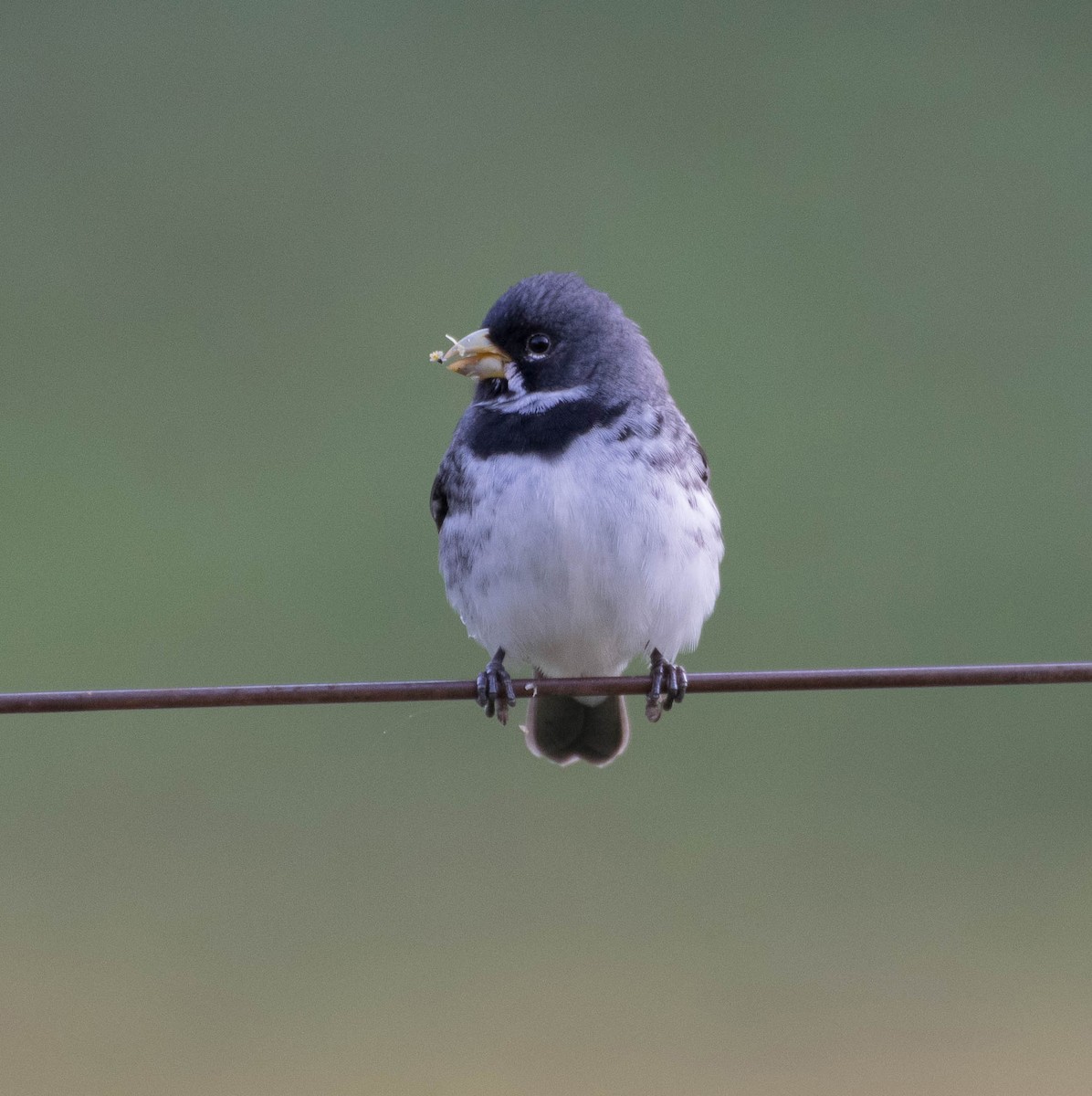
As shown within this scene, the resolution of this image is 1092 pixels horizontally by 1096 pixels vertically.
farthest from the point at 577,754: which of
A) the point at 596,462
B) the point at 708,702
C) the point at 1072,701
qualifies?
the point at 1072,701

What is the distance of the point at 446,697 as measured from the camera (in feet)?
8.01

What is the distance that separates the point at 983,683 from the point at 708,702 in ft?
11.4

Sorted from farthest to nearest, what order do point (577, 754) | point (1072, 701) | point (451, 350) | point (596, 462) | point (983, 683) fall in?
point (1072, 701), point (577, 754), point (451, 350), point (596, 462), point (983, 683)

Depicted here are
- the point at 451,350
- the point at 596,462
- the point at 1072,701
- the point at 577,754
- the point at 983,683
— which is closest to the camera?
the point at 983,683

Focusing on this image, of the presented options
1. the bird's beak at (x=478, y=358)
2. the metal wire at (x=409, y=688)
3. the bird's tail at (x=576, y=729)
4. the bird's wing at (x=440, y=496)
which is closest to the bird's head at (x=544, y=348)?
the bird's beak at (x=478, y=358)

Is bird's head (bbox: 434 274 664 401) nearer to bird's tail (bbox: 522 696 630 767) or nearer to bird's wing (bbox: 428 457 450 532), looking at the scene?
bird's wing (bbox: 428 457 450 532)

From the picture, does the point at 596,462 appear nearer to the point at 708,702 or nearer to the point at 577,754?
the point at 577,754

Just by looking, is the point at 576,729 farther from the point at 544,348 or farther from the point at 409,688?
the point at 409,688

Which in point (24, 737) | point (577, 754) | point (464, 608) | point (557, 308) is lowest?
point (24, 737)

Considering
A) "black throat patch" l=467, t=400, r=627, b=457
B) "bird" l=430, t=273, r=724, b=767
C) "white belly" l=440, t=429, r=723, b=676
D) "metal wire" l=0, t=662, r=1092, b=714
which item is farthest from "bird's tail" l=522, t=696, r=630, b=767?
"metal wire" l=0, t=662, r=1092, b=714

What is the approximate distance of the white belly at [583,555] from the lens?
127 inches

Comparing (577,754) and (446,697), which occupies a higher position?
(446,697)

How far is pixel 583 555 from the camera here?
3258 millimetres

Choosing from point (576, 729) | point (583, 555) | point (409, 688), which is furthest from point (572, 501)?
point (409, 688)
